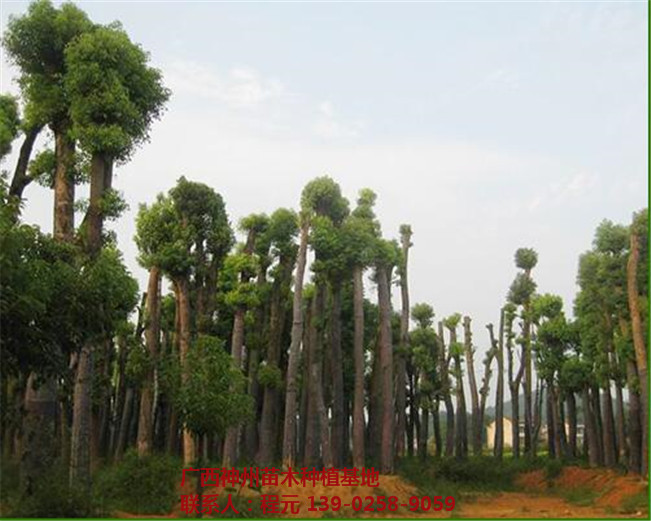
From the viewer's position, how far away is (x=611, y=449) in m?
29.9

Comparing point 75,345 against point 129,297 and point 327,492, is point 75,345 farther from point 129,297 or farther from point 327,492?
point 327,492

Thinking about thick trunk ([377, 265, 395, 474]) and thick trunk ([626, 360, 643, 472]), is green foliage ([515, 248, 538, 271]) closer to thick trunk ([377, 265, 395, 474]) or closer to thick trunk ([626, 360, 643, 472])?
thick trunk ([626, 360, 643, 472])

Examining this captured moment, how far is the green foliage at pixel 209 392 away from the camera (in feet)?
48.3

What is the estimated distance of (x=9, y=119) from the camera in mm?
15953

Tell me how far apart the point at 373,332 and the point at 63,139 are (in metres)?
22.6

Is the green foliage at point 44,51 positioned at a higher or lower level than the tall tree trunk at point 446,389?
higher

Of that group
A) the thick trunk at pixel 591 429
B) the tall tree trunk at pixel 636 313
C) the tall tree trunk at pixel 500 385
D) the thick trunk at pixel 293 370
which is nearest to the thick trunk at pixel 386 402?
the thick trunk at pixel 293 370

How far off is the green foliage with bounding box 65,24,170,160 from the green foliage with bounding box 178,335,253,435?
4838 mm

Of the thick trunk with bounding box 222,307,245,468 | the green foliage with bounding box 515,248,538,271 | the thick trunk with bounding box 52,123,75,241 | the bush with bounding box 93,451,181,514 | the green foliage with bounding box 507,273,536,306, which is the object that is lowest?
the bush with bounding box 93,451,181,514

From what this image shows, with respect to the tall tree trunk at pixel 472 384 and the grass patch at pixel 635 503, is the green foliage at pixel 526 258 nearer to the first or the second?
the tall tree trunk at pixel 472 384

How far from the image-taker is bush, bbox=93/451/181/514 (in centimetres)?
1739

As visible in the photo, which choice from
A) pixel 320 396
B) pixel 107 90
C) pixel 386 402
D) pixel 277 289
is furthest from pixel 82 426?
pixel 277 289

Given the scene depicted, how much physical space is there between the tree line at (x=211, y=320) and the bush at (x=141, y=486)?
1267 mm

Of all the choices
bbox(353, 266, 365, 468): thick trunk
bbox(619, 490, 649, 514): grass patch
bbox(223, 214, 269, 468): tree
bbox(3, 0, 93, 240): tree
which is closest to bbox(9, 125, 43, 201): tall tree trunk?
bbox(3, 0, 93, 240): tree
